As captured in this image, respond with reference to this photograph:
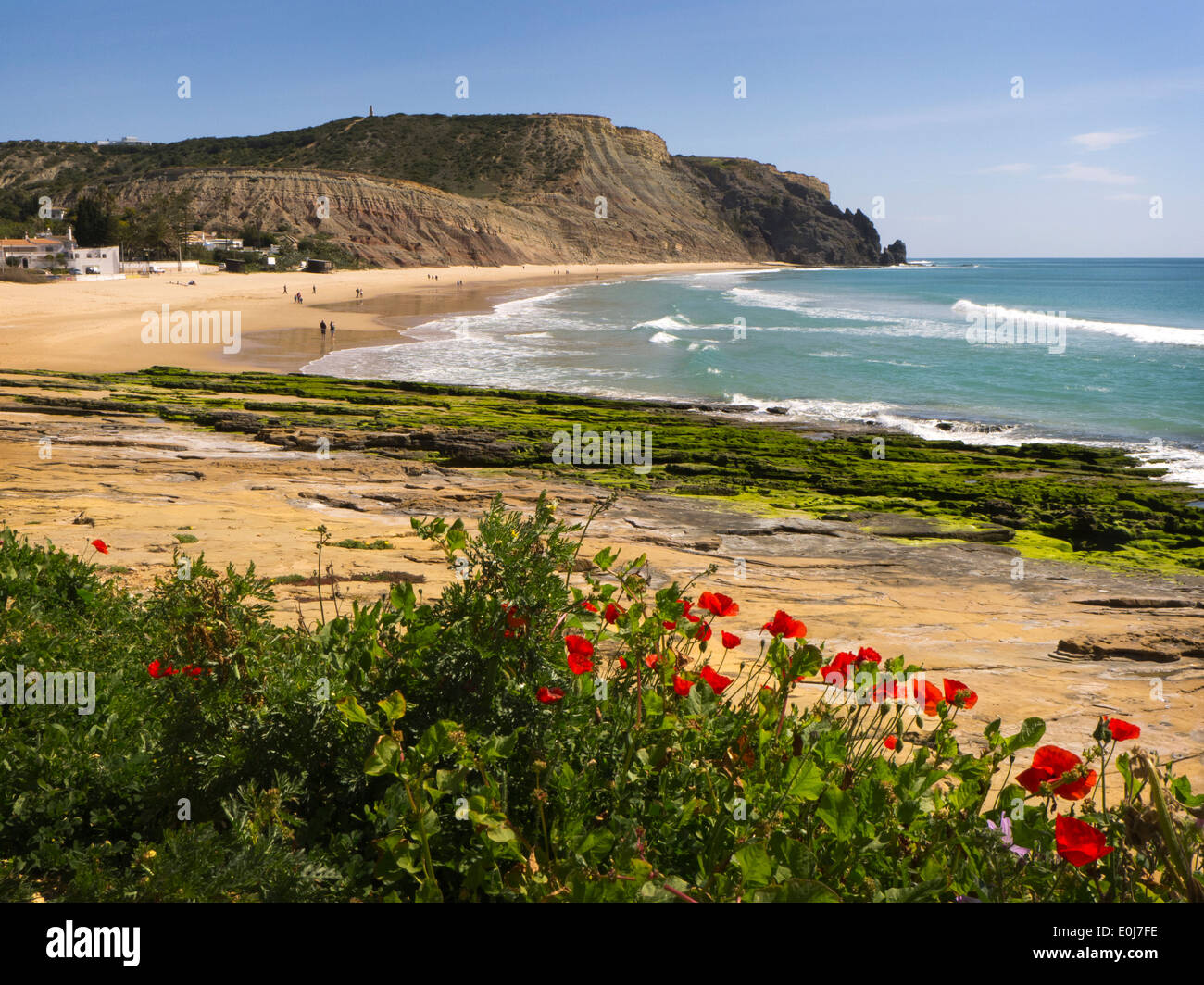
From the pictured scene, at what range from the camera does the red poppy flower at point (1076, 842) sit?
1.95 meters

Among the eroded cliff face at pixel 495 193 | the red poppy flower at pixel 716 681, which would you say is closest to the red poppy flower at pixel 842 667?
the red poppy flower at pixel 716 681

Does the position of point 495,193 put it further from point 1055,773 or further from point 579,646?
point 1055,773

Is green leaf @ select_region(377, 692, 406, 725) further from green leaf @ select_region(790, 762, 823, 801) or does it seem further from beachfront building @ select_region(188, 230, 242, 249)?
beachfront building @ select_region(188, 230, 242, 249)

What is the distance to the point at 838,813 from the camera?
2.14 metres

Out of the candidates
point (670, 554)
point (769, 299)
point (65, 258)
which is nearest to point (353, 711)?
point (670, 554)

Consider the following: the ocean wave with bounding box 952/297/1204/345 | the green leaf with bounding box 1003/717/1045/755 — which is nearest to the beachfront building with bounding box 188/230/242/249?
the ocean wave with bounding box 952/297/1204/345

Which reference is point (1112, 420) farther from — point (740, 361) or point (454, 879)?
point (454, 879)

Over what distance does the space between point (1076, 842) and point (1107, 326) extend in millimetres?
61193

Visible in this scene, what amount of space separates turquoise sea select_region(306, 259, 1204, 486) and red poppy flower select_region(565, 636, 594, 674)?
63.3 ft

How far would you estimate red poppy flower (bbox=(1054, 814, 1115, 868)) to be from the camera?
1.95 meters

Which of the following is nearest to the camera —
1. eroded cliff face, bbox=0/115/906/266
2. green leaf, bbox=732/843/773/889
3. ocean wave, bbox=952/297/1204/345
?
green leaf, bbox=732/843/773/889
